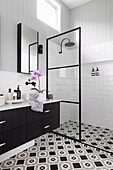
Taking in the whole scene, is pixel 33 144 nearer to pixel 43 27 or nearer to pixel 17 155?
pixel 17 155

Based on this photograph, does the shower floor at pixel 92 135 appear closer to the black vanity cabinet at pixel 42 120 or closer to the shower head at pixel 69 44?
the black vanity cabinet at pixel 42 120

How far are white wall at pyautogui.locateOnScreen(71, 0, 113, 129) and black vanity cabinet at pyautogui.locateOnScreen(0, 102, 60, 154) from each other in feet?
4.59

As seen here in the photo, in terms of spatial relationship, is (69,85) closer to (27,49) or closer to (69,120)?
(69,120)

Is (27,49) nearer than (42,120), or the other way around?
(42,120)

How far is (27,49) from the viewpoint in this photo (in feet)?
7.52

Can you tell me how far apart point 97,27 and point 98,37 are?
0.86ft

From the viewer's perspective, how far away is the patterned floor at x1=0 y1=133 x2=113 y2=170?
1.68 metres

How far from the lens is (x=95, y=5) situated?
128 inches

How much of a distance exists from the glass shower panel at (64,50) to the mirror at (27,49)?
366 mm

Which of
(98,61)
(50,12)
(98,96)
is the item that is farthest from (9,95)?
(50,12)

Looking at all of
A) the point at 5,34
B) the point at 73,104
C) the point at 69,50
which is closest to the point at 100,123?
the point at 73,104

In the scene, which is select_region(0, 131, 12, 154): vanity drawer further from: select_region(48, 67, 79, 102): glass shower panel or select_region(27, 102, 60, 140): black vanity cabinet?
select_region(48, 67, 79, 102): glass shower panel

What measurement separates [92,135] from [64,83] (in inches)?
49.4

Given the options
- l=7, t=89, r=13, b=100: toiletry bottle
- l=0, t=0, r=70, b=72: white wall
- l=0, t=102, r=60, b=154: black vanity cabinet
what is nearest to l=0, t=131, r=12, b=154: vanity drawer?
l=0, t=102, r=60, b=154: black vanity cabinet
